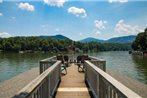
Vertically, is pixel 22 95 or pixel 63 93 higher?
pixel 22 95

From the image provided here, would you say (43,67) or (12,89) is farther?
(43,67)

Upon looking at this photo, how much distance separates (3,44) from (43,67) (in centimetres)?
17610

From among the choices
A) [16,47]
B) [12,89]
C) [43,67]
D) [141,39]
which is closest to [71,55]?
[43,67]

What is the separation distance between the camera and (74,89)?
11.1 m

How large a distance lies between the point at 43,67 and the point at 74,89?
363cm

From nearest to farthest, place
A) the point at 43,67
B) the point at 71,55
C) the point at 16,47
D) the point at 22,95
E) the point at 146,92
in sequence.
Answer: the point at 22,95, the point at 146,92, the point at 43,67, the point at 71,55, the point at 16,47

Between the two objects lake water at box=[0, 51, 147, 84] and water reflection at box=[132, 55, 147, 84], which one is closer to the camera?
water reflection at box=[132, 55, 147, 84]

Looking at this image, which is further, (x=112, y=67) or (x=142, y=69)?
(x=112, y=67)

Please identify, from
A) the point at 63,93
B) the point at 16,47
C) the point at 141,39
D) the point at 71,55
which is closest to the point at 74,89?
the point at 63,93

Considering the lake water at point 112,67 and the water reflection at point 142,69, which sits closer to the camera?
the water reflection at point 142,69

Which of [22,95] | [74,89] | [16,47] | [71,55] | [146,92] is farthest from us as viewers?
[16,47]

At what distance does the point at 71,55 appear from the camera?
30219 millimetres

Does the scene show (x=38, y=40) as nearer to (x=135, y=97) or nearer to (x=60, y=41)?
(x=60, y=41)

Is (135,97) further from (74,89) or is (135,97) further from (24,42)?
(24,42)
